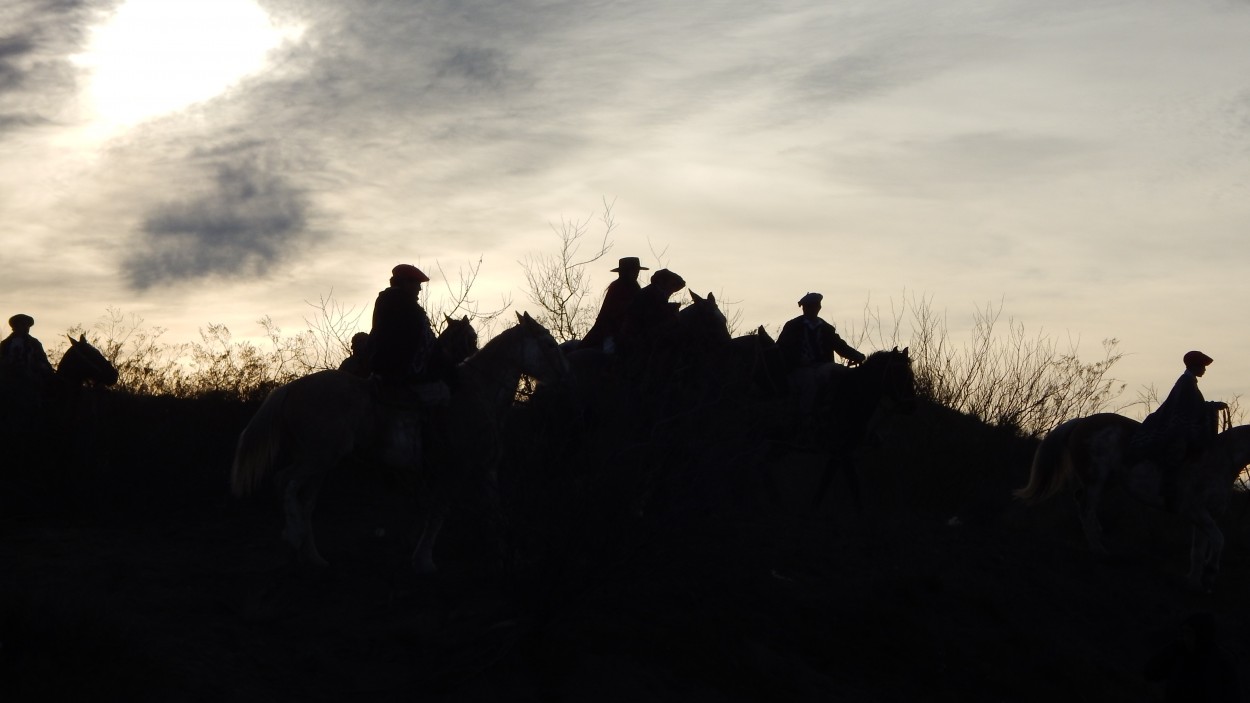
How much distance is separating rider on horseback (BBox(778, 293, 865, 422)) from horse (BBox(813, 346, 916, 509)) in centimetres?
15

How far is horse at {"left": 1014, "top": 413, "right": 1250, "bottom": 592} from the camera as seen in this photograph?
41.3ft

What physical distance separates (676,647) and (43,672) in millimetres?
4051

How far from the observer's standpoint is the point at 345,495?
41.7ft

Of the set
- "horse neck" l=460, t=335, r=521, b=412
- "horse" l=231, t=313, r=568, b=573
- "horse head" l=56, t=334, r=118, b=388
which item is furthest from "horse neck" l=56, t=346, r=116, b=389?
"horse neck" l=460, t=335, r=521, b=412

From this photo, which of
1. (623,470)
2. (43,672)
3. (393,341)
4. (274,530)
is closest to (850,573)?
(623,470)

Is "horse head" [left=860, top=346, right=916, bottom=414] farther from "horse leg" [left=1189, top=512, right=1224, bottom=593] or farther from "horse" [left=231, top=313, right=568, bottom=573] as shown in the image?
"horse" [left=231, top=313, right=568, bottom=573]

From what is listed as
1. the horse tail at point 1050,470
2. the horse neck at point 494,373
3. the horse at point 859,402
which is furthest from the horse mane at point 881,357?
the horse neck at point 494,373

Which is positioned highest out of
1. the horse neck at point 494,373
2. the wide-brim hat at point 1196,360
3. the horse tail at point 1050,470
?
the wide-brim hat at point 1196,360

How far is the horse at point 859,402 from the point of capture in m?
13.5

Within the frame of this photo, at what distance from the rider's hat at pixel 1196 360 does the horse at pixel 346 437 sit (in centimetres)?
718

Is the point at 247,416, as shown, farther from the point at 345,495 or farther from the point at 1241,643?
the point at 1241,643

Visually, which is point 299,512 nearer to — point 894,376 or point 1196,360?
point 894,376

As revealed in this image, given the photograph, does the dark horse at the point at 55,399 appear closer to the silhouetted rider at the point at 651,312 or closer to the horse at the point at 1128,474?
the silhouetted rider at the point at 651,312

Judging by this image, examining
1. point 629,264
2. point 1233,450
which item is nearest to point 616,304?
point 629,264
